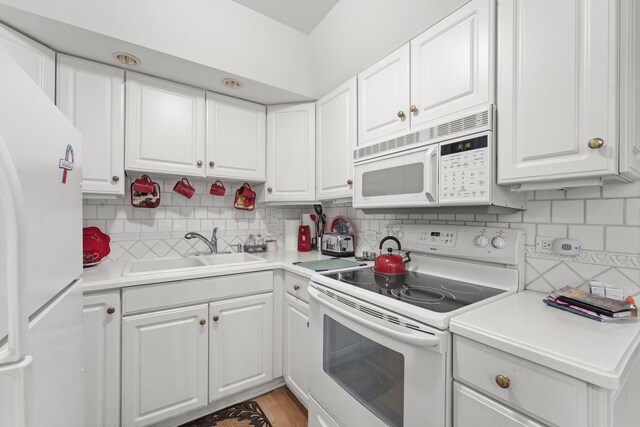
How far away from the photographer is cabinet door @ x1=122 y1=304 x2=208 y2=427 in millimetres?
1409

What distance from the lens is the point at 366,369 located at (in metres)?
1.16

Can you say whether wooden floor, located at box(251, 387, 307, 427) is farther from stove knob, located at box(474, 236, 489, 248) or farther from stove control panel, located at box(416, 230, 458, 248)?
stove knob, located at box(474, 236, 489, 248)

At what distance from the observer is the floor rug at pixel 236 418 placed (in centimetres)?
160

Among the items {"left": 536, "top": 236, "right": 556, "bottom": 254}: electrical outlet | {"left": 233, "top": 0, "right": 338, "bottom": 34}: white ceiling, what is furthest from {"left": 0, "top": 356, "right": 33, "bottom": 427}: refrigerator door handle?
{"left": 233, "top": 0, "right": 338, "bottom": 34}: white ceiling

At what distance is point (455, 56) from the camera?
1.21m

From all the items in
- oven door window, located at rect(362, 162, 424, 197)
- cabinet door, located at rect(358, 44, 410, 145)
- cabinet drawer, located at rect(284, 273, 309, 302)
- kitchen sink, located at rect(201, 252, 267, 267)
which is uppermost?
cabinet door, located at rect(358, 44, 410, 145)

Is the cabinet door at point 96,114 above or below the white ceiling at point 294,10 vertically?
below

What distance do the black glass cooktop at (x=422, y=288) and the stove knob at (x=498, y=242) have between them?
0.67 ft

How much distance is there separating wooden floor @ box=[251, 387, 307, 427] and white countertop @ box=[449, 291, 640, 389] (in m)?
1.32

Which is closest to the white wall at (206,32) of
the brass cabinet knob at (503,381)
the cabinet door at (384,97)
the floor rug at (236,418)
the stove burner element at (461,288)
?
the cabinet door at (384,97)

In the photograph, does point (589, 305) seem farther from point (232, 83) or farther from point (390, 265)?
point (232, 83)

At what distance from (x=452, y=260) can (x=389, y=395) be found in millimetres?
756

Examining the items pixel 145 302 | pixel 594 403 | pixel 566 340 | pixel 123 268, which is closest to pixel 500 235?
pixel 566 340

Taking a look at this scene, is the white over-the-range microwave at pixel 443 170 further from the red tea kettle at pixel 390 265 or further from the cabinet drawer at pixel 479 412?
the cabinet drawer at pixel 479 412
